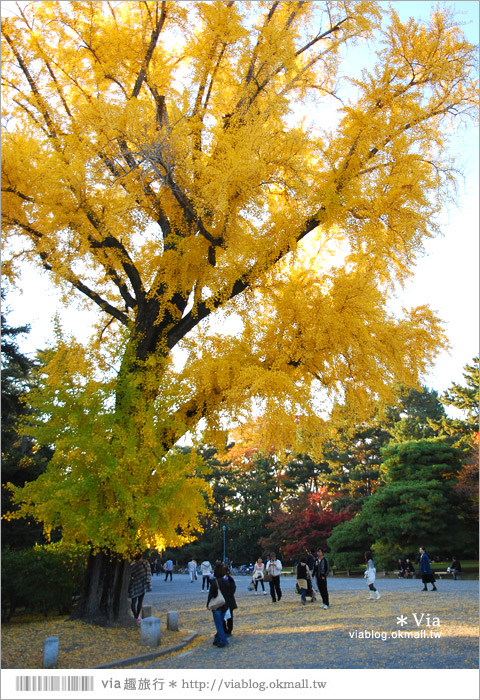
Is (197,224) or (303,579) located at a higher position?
(197,224)

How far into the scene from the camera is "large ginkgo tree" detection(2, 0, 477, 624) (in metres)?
8.95

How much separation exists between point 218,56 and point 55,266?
5799mm

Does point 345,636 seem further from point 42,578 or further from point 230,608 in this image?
point 42,578

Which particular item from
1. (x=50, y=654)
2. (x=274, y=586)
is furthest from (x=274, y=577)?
(x=50, y=654)

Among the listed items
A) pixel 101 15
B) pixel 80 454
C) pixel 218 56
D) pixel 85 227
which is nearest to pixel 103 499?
pixel 80 454

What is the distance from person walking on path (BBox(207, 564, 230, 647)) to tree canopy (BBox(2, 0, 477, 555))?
1.07m

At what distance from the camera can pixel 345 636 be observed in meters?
7.86

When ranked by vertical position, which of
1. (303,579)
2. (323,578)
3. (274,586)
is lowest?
(274,586)

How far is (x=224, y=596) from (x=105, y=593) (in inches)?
109

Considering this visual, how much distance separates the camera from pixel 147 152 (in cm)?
922

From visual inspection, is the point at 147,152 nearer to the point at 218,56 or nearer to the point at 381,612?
the point at 218,56

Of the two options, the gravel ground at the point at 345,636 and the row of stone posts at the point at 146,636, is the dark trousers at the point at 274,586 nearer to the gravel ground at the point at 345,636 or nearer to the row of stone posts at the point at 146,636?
the gravel ground at the point at 345,636

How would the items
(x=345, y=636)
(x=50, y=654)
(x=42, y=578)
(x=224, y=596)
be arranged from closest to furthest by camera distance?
1. (x=50, y=654)
2. (x=345, y=636)
3. (x=224, y=596)
4. (x=42, y=578)

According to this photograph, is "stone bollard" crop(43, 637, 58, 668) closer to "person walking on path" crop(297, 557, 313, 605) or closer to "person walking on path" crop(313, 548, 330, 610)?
"person walking on path" crop(313, 548, 330, 610)
